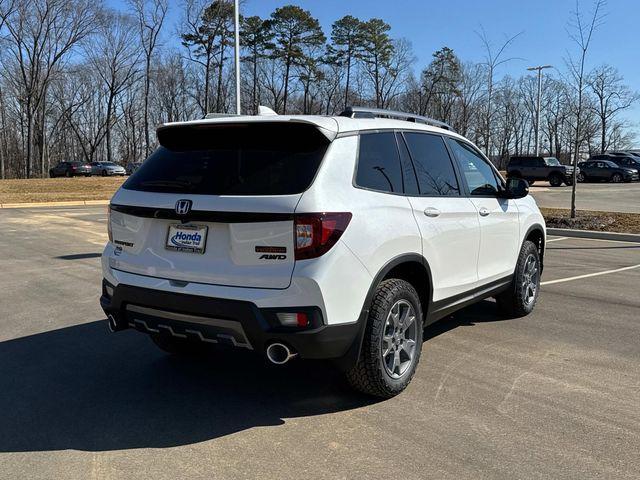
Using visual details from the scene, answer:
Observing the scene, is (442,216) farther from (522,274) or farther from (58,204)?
(58,204)

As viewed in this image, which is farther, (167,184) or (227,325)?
(167,184)

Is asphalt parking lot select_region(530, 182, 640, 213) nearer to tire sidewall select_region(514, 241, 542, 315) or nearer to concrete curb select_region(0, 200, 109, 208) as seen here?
tire sidewall select_region(514, 241, 542, 315)

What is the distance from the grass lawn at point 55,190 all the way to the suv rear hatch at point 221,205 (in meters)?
22.5

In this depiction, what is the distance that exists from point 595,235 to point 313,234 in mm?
12228

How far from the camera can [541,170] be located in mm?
34438

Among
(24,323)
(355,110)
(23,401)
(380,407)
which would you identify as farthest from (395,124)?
(24,323)

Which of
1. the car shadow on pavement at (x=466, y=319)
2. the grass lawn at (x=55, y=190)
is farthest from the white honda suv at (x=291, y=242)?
the grass lawn at (x=55, y=190)

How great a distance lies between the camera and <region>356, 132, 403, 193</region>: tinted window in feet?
12.0

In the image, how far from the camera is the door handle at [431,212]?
13.4ft

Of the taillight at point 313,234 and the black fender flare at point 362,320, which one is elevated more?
the taillight at point 313,234

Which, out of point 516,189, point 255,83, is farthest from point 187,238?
point 255,83

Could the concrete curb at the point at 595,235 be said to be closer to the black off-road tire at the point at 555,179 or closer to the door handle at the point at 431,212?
the door handle at the point at 431,212

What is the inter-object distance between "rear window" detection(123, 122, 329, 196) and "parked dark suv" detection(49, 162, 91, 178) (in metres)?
50.2

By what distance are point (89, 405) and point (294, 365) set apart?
1540mm
